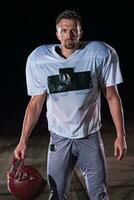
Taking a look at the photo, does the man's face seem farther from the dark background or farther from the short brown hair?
the dark background

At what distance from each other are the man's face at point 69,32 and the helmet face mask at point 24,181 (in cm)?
105

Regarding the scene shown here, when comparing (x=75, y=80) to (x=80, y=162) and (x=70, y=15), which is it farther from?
(x=80, y=162)

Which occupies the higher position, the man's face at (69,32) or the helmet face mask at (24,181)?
the man's face at (69,32)

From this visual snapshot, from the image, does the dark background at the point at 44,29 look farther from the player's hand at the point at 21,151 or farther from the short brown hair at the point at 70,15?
the short brown hair at the point at 70,15

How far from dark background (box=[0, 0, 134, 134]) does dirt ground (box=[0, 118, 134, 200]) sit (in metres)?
9.53

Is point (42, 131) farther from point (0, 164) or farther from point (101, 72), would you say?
point (101, 72)

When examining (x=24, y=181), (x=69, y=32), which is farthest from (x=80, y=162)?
(x=69, y=32)

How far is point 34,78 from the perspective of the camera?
13.9 feet

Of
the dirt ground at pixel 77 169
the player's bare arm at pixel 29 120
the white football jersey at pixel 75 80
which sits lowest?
the dirt ground at pixel 77 169

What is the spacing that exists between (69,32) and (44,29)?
34981 millimetres

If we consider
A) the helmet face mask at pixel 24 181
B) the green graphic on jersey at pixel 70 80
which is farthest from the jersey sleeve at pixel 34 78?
the helmet face mask at pixel 24 181

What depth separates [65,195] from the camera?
4.37 m

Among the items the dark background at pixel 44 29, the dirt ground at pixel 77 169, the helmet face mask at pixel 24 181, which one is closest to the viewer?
the helmet face mask at pixel 24 181

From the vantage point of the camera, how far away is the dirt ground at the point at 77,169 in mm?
6049
